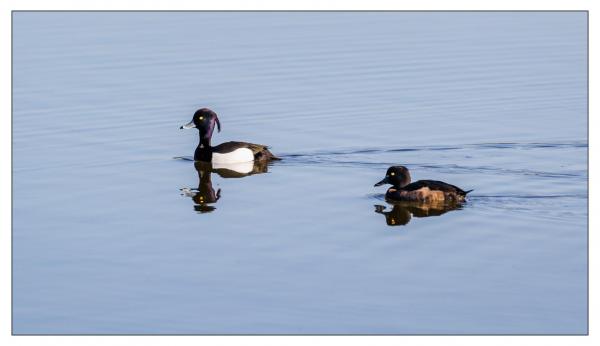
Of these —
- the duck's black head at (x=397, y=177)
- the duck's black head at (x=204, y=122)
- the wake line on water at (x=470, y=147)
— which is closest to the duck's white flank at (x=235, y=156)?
the wake line on water at (x=470, y=147)

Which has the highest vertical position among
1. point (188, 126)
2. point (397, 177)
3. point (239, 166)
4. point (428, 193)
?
point (188, 126)

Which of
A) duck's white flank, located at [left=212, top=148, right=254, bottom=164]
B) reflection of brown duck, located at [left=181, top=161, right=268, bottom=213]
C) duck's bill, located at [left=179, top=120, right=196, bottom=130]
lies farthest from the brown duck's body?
duck's bill, located at [left=179, top=120, right=196, bottom=130]

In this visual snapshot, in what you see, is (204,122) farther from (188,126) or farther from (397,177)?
(397,177)

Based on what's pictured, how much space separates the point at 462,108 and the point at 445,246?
761cm

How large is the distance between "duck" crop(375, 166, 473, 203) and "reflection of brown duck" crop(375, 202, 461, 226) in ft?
0.18

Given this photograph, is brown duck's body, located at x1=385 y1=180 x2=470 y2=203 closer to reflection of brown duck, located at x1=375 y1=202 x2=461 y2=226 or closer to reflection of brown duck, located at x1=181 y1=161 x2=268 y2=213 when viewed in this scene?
reflection of brown duck, located at x1=375 y1=202 x2=461 y2=226

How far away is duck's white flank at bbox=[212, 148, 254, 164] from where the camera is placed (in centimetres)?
1911

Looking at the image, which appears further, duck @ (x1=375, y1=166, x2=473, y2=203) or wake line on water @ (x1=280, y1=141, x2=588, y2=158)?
wake line on water @ (x1=280, y1=141, x2=588, y2=158)

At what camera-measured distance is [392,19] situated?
2902 centimetres

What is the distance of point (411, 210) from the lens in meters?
16.3

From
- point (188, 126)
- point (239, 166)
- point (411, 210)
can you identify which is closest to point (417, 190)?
point (411, 210)

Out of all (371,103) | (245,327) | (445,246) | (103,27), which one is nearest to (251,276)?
(245,327)

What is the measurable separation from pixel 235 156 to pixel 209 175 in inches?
22.2

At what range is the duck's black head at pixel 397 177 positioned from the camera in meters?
16.8
